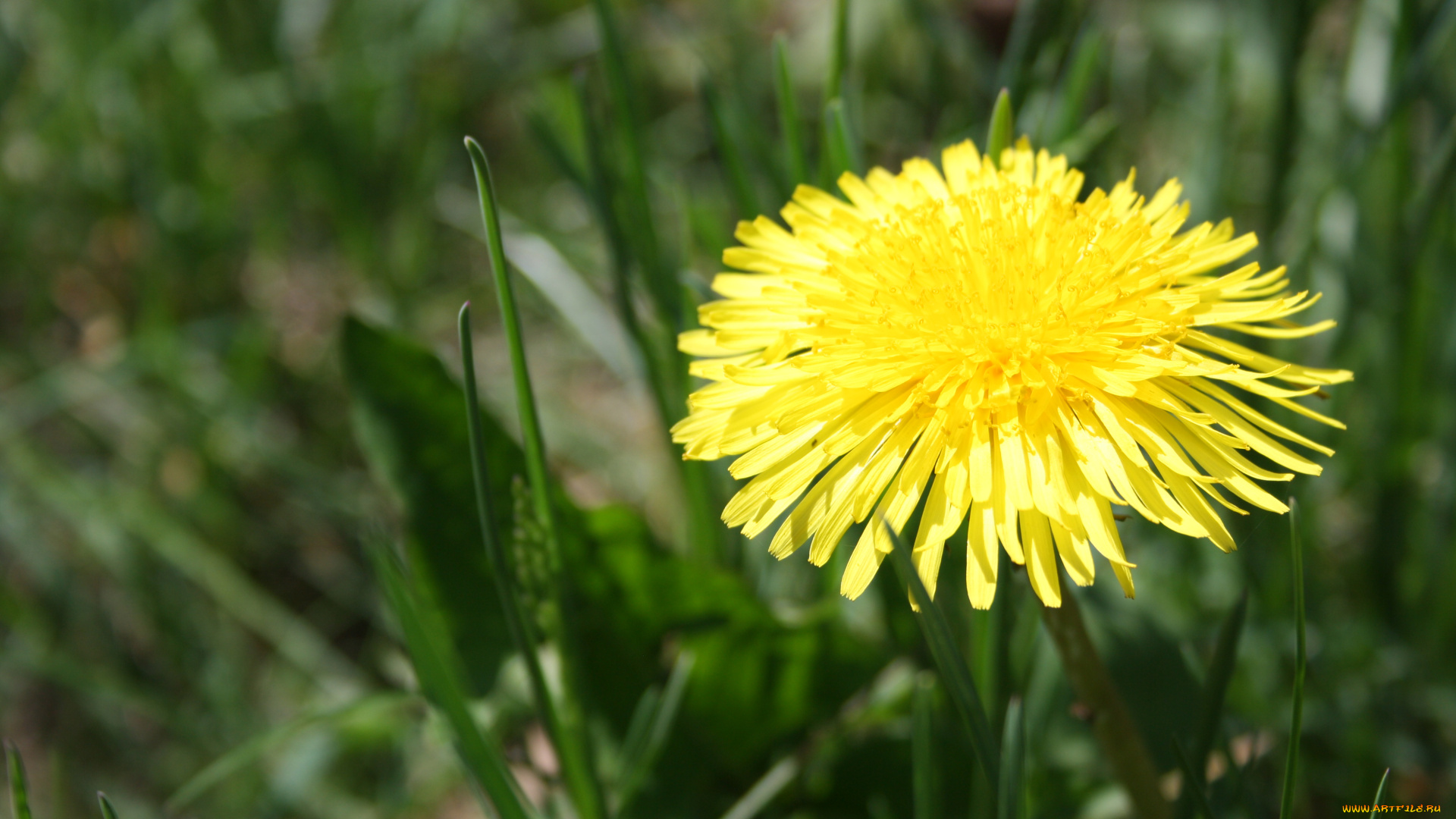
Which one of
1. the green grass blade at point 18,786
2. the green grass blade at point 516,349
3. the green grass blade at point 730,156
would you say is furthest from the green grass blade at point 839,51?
the green grass blade at point 18,786

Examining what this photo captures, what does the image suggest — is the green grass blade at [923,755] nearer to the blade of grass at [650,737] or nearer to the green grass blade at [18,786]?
the blade of grass at [650,737]

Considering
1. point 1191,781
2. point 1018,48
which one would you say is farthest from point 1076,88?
point 1191,781

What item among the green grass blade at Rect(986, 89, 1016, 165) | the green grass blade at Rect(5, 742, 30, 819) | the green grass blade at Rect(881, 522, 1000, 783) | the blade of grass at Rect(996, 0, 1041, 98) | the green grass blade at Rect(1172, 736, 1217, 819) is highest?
the blade of grass at Rect(996, 0, 1041, 98)

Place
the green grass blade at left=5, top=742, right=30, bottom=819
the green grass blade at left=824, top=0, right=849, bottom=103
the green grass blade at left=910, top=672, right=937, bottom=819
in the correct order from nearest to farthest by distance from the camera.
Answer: the green grass blade at left=5, top=742, right=30, bottom=819
the green grass blade at left=910, top=672, right=937, bottom=819
the green grass blade at left=824, top=0, right=849, bottom=103

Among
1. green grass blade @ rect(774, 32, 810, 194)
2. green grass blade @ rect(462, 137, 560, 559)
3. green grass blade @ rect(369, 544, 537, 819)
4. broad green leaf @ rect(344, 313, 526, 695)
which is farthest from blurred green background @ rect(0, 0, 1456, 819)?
green grass blade @ rect(369, 544, 537, 819)

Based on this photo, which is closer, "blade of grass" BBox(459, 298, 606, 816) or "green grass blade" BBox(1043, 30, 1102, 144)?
"blade of grass" BBox(459, 298, 606, 816)

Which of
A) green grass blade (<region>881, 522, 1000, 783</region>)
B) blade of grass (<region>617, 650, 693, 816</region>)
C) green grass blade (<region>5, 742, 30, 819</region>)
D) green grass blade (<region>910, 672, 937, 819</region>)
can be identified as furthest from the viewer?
blade of grass (<region>617, 650, 693, 816</region>)

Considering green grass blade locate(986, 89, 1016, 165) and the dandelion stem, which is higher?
green grass blade locate(986, 89, 1016, 165)

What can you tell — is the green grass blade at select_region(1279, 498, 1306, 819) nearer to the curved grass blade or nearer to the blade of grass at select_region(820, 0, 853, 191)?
the blade of grass at select_region(820, 0, 853, 191)

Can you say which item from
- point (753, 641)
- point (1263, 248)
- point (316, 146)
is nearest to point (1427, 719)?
point (1263, 248)
